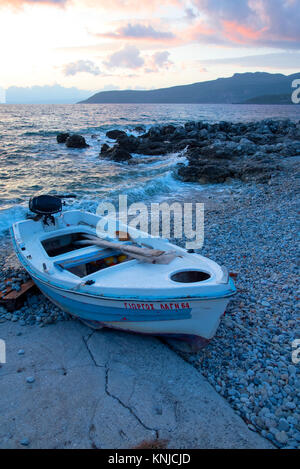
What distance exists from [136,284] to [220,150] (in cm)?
2042

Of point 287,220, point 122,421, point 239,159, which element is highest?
point 239,159

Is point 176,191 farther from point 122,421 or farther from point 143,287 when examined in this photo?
point 122,421

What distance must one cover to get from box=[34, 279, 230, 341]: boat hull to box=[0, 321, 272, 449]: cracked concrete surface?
0.43 m

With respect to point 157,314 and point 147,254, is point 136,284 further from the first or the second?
point 147,254

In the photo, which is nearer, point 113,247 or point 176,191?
point 113,247

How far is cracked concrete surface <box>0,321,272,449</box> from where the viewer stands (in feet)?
12.2

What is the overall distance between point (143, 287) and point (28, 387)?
2.19 meters

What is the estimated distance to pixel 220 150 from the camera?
76.2 feet

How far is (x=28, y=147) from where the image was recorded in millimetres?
32750

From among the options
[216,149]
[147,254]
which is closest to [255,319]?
[147,254]

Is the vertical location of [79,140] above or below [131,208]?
above

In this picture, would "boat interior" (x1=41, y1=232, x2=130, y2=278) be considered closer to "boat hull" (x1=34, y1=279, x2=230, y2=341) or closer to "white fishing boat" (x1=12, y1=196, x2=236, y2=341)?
"white fishing boat" (x1=12, y1=196, x2=236, y2=341)

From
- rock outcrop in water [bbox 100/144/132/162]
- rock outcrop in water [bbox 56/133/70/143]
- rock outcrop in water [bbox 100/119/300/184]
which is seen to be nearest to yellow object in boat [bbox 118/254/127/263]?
rock outcrop in water [bbox 100/119/300/184]

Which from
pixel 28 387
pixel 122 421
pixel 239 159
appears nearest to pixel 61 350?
pixel 28 387
